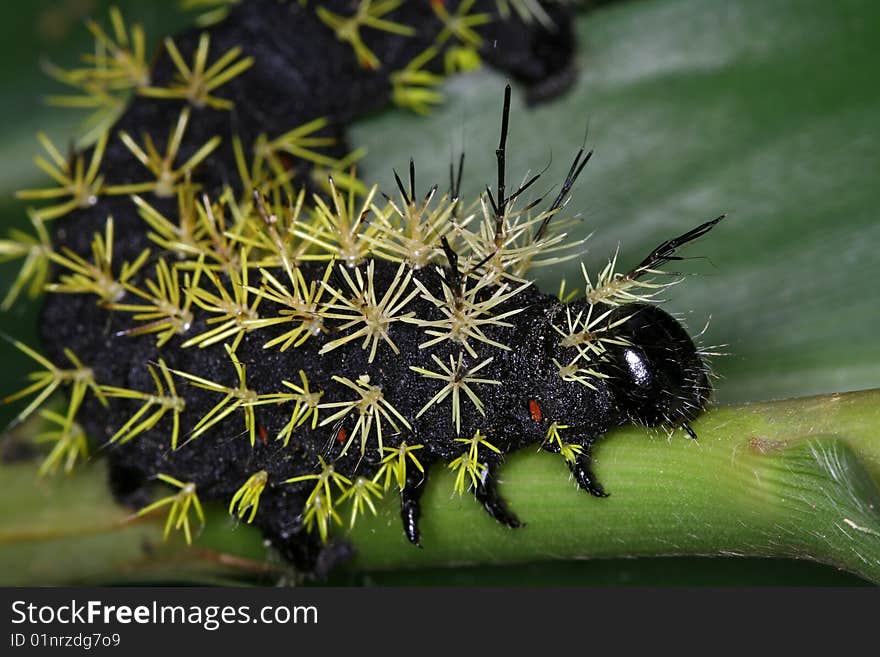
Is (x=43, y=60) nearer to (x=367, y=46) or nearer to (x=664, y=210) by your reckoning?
(x=367, y=46)

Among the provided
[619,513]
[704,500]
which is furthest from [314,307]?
[704,500]

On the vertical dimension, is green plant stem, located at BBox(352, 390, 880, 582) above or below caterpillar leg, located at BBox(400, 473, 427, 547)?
below

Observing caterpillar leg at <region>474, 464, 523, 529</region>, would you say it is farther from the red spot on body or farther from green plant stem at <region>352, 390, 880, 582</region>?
the red spot on body

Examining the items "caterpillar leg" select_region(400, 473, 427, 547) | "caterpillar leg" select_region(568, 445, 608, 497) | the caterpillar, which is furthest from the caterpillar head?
"caterpillar leg" select_region(400, 473, 427, 547)

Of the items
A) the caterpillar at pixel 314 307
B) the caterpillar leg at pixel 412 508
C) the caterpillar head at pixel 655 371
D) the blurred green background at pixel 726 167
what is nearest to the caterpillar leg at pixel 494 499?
the caterpillar at pixel 314 307

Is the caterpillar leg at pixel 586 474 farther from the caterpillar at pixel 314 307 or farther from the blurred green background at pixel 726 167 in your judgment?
the blurred green background at pixel 726 167

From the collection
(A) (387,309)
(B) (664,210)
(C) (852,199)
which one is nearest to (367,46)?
(B) (664,210)
